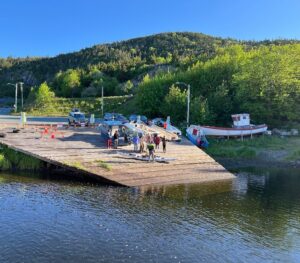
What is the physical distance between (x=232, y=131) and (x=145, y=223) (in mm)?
35106

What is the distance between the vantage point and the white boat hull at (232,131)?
54.8m

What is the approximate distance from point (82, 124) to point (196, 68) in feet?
111

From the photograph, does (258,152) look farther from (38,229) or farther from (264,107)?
(38,229)

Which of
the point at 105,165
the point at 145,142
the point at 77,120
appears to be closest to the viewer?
the point at 105,165

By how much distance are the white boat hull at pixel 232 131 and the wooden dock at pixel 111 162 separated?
38.2 ft

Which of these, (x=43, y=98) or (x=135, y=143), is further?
(x=43, y=98)

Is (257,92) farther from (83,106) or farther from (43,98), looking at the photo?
(43,98)

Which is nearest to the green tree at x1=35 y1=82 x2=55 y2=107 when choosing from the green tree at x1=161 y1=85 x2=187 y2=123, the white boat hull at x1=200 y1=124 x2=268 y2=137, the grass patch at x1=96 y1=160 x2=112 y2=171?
the green tree at x1=161 y1=85 x2=187 y2=123

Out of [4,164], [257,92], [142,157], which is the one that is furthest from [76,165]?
[257,92]

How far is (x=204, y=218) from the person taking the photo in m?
24.4

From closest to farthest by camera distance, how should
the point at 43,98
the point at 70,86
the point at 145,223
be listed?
the point at 145,223
the point at 43,98
the point at 70,86

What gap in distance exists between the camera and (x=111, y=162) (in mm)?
34312

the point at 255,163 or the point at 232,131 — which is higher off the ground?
the point at 232,131

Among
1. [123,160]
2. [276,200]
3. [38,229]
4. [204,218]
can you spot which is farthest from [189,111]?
[38,229]
